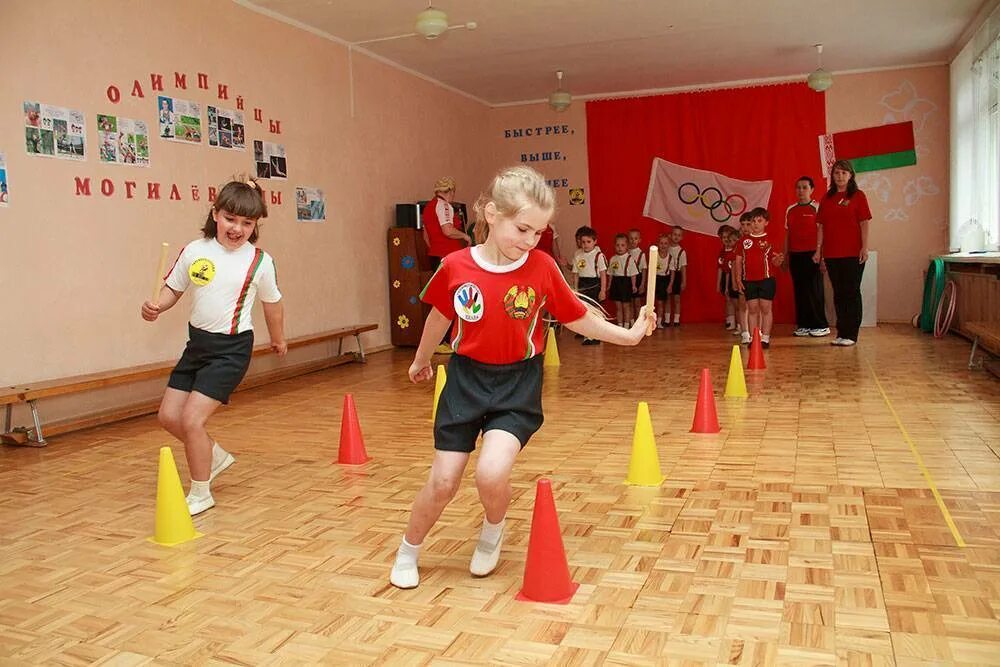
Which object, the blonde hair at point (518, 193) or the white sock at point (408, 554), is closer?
the blonde hair at point (518, 193)

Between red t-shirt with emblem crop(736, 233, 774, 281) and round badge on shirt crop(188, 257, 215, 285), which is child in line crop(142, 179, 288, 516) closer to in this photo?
round badge on shirt crop(188, 257, 215, 285)

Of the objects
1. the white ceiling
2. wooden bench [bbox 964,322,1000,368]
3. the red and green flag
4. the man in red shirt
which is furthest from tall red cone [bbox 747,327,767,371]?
the red and green flag

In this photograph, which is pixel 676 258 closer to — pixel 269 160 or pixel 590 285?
pixel 590 285

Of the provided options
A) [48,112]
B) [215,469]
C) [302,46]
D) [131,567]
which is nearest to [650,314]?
[131,567]

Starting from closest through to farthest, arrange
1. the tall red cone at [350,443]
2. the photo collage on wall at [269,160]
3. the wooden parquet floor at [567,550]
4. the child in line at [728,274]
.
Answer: the wooden parquet floor at [567,550]
the tall red cone at [350,443]
the photo collage on wall at [269,160]
the child in line at [728,274]

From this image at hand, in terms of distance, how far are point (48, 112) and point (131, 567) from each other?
12.2 ft

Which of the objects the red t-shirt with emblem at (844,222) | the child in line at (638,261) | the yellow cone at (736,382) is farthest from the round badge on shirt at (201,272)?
the child in line at (638,261)

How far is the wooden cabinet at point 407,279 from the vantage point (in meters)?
9.45

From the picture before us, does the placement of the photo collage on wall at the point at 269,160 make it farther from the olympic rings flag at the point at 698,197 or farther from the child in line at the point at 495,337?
the olympic rings flag at the point at 698,197

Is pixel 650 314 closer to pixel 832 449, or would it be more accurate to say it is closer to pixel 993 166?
pixel 832 449

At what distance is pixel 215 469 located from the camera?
3871 millimetres

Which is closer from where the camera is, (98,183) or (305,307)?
(98,183)

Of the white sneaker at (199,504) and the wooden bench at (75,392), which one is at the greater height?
the wooden bench at (75,392)

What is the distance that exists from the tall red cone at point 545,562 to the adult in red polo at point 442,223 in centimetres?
615
